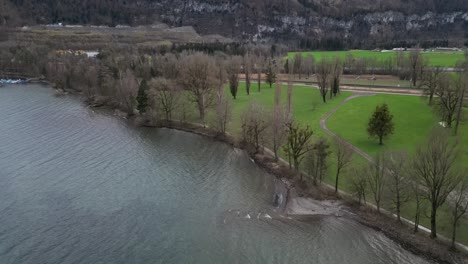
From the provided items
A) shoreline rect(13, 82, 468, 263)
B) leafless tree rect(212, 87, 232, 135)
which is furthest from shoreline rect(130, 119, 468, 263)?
leafless tree rect(212, 87, 232, 135)

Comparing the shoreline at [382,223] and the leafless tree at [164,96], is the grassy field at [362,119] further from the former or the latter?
the leafless tree at [164,96]

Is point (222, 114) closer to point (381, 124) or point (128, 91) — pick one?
point (128, 91)

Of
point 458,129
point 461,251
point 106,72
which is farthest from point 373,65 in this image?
point 461,251

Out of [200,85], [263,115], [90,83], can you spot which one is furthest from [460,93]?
[90,83]

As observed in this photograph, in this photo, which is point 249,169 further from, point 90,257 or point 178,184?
point 90,257

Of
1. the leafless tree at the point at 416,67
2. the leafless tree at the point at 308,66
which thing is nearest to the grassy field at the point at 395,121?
the leafless tree at the point at 416,67
